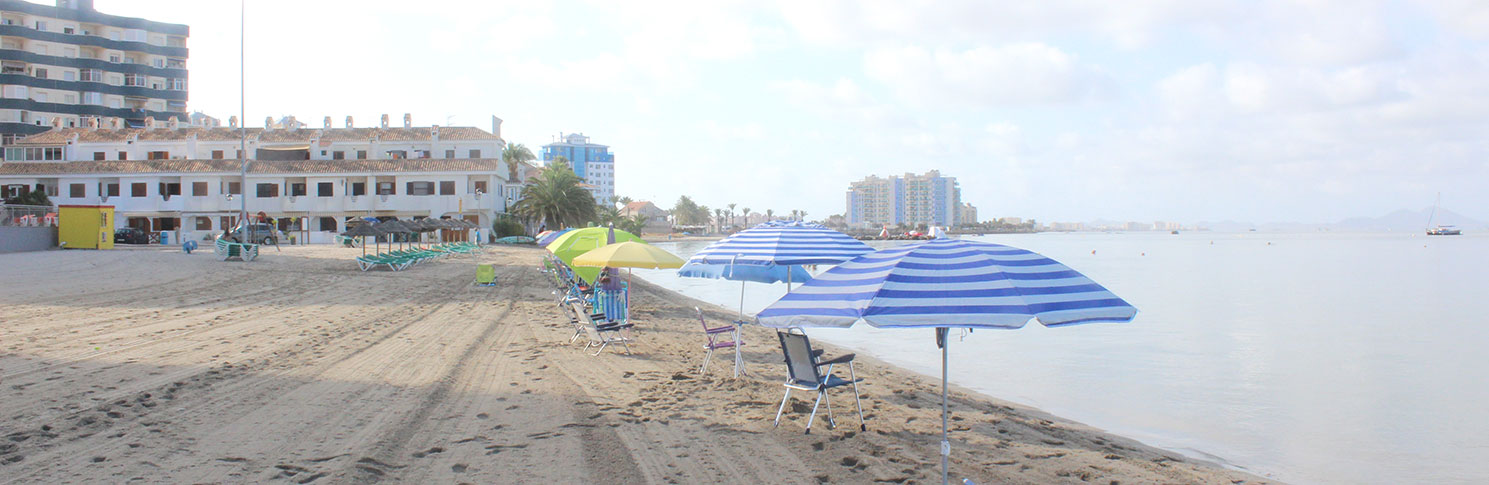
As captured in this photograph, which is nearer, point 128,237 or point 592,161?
point 128,237

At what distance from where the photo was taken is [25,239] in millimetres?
28656

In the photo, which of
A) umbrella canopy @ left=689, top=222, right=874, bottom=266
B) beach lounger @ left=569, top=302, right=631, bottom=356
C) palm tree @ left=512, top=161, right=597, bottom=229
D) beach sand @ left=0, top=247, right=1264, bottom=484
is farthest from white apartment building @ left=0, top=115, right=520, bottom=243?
umbrella canopy @ left=689, top=222, right=874, bottom=266

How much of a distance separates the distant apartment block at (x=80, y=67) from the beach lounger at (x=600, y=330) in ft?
217

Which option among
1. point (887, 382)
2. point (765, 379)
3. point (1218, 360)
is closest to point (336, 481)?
point (765, 379)

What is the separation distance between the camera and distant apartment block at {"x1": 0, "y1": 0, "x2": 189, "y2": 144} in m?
60.2

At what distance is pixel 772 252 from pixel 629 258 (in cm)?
220

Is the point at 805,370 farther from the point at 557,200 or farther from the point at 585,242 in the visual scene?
the point at 557,200

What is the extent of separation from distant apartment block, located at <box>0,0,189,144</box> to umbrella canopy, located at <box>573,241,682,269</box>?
66787 mm

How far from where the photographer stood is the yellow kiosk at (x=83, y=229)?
30.0m

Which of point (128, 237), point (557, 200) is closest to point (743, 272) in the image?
point (128, 237)

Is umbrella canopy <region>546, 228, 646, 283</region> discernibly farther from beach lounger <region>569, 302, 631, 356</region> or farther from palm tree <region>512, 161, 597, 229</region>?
palm tree <region>512, 161, 597, 229</region>

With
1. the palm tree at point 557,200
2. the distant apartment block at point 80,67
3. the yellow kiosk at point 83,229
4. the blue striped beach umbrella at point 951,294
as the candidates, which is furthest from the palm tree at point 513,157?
the blue striped beach umbrella at point 951,294

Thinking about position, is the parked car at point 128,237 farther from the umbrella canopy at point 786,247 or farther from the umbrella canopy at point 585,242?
the umbrella canopy at point 786,247

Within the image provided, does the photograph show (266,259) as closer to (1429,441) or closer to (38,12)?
(1429,441)
